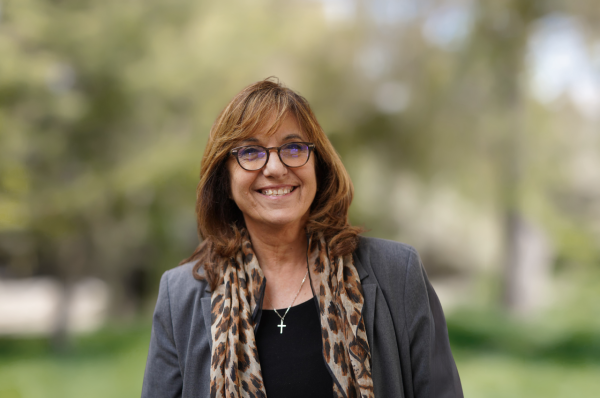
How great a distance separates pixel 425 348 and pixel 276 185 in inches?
20.8

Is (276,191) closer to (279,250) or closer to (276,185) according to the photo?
(276,185)

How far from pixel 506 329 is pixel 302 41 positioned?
393 centimetres

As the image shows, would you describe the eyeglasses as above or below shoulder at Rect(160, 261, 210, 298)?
above

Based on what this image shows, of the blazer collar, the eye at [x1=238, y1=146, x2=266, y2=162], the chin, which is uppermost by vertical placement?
the eye at [x1=238, y1=146, x2=266, y2=162]

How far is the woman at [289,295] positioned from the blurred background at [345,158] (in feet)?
12.8

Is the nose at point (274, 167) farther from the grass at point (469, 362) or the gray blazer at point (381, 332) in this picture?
the grass at point (469, 362)

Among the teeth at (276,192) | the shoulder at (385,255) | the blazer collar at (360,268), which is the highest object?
the teeth at (276,192)

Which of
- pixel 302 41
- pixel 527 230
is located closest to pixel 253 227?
pixel 302 41

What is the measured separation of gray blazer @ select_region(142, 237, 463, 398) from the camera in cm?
122

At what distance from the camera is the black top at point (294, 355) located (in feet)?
4.00

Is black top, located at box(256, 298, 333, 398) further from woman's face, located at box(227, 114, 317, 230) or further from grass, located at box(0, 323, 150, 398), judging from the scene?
grass, located at box(0, 323, 150, 398)

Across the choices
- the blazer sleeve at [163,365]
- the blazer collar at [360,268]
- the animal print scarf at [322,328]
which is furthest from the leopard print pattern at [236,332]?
the blazer collar at [360,268]

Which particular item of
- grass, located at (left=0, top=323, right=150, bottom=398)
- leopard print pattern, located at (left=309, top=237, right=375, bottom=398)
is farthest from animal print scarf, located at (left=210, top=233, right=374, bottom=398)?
grass, located at (left=0, top=323, right=150, bottom=398)

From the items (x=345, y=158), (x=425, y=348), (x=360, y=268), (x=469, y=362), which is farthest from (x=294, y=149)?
(x=469, y=362)
